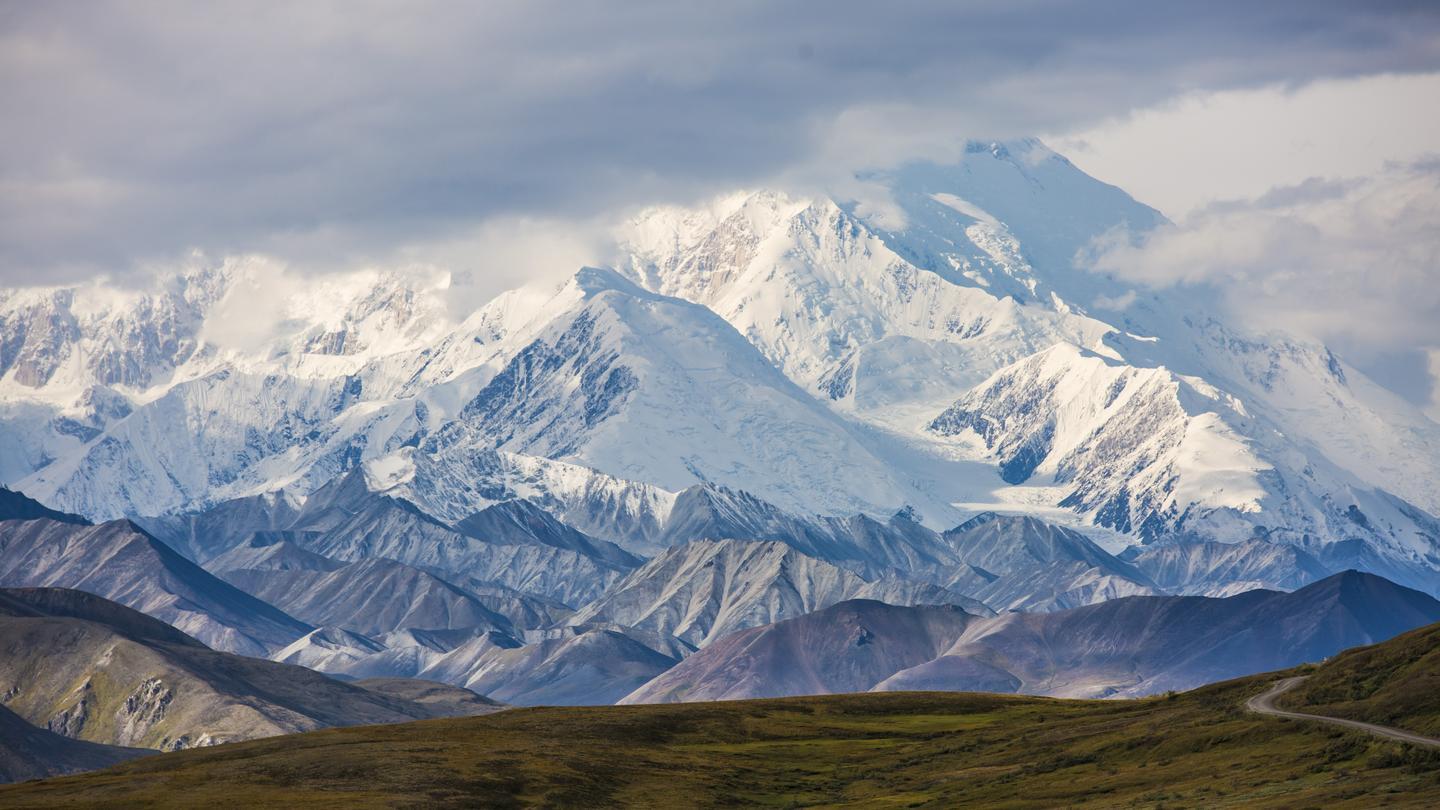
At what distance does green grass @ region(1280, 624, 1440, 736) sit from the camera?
132 metres

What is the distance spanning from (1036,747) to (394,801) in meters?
49.3

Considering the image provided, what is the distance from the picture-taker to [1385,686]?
140 metres

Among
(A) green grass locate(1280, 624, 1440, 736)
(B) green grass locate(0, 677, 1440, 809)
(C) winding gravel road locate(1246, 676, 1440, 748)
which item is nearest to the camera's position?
(C) winding gravel road locate(1246, 676, 1440, 748)

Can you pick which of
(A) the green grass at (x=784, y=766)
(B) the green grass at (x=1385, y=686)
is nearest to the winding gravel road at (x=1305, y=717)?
(B) the green grass at (x=1385, y=686)

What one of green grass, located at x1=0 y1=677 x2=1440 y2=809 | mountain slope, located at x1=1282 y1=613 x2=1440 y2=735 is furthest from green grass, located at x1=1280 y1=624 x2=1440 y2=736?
green grass, located at x1=0 y1=677 x2=1440 y2=809

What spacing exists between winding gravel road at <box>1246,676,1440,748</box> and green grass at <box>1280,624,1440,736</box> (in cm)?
96

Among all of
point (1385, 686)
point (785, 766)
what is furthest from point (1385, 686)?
point (785, 766)

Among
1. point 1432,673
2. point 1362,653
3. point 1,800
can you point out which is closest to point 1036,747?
point 1362,653

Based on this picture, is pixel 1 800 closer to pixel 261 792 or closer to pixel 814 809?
pixel 261 792

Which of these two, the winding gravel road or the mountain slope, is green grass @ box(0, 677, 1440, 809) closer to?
the winding gravel road

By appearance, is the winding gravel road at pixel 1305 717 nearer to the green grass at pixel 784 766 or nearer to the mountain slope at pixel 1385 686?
the mountain slope at pixel 1385 686

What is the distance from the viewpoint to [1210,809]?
394 feet

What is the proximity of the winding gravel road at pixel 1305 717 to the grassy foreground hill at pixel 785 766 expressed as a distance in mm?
1373

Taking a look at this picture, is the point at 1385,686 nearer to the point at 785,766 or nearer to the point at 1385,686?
the point at 1385,686
